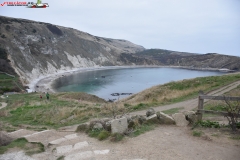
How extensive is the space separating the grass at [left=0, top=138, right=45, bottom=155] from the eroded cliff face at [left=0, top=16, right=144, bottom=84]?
60.2 meters

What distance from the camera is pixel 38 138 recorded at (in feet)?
29.7

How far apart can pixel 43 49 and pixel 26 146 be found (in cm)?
9463

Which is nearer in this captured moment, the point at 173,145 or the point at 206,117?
the point at 173,145

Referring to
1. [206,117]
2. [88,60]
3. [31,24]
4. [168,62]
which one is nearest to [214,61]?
[168,62]

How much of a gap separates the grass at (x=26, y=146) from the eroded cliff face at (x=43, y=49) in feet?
197

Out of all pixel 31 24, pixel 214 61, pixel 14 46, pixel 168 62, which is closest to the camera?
pixel 14 46

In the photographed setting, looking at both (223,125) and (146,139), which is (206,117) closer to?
(223,125)

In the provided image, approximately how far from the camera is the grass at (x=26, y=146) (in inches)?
287

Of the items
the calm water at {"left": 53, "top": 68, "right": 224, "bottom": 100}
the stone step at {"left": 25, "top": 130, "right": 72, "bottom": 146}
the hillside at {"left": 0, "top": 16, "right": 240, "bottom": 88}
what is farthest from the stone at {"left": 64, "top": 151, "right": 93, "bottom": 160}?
the hillside at {"left": 0, "top": 16, "right": 240, "bottom": 88}

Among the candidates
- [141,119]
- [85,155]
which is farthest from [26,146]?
[141,119]

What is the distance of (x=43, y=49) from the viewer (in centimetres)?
9519

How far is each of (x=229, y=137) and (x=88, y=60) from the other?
378 ft

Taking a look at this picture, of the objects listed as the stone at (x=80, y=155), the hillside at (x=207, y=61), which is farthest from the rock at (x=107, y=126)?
the hillside at (x=207, y=61)

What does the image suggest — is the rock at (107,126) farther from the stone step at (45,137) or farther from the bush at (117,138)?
the stone step at (45,137)
